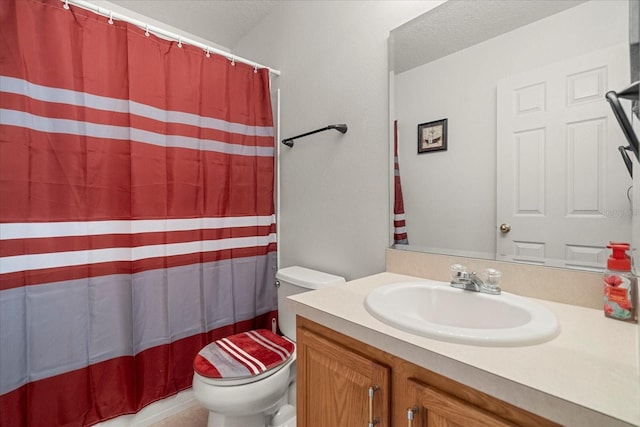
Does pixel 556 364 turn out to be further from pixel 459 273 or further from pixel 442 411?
pixel 459 273

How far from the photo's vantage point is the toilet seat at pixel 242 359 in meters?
1.15

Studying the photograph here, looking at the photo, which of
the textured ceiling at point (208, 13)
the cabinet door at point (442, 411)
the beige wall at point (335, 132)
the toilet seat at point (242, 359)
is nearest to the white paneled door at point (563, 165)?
the beige wall at point (335, 132)

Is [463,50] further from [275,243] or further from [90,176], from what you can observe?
[90,176]

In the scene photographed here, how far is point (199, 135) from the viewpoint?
1591mm

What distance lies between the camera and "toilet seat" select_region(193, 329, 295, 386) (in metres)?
1.15

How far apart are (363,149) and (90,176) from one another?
122 cm

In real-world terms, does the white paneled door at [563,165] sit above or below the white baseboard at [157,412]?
above

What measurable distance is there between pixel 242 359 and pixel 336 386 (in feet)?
2.00

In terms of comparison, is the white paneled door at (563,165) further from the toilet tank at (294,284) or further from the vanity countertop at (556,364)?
the toilet tank at (294,284)

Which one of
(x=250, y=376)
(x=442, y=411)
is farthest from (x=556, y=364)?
(x=250, y=376)

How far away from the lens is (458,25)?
1060 millimetres

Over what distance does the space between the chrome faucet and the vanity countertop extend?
0.15m

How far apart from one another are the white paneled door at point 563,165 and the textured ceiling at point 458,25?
0.59ft

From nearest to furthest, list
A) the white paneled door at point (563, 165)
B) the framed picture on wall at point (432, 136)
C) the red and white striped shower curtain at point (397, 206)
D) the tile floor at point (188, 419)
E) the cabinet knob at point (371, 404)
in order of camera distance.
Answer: the cabinet knob at point (371, 404), the white paneled door at point (563, 165), the framed picture on wall at point (432, 136), the red and white striped shower curtain at point (397, 206), the tile floor at point (188, 419)
